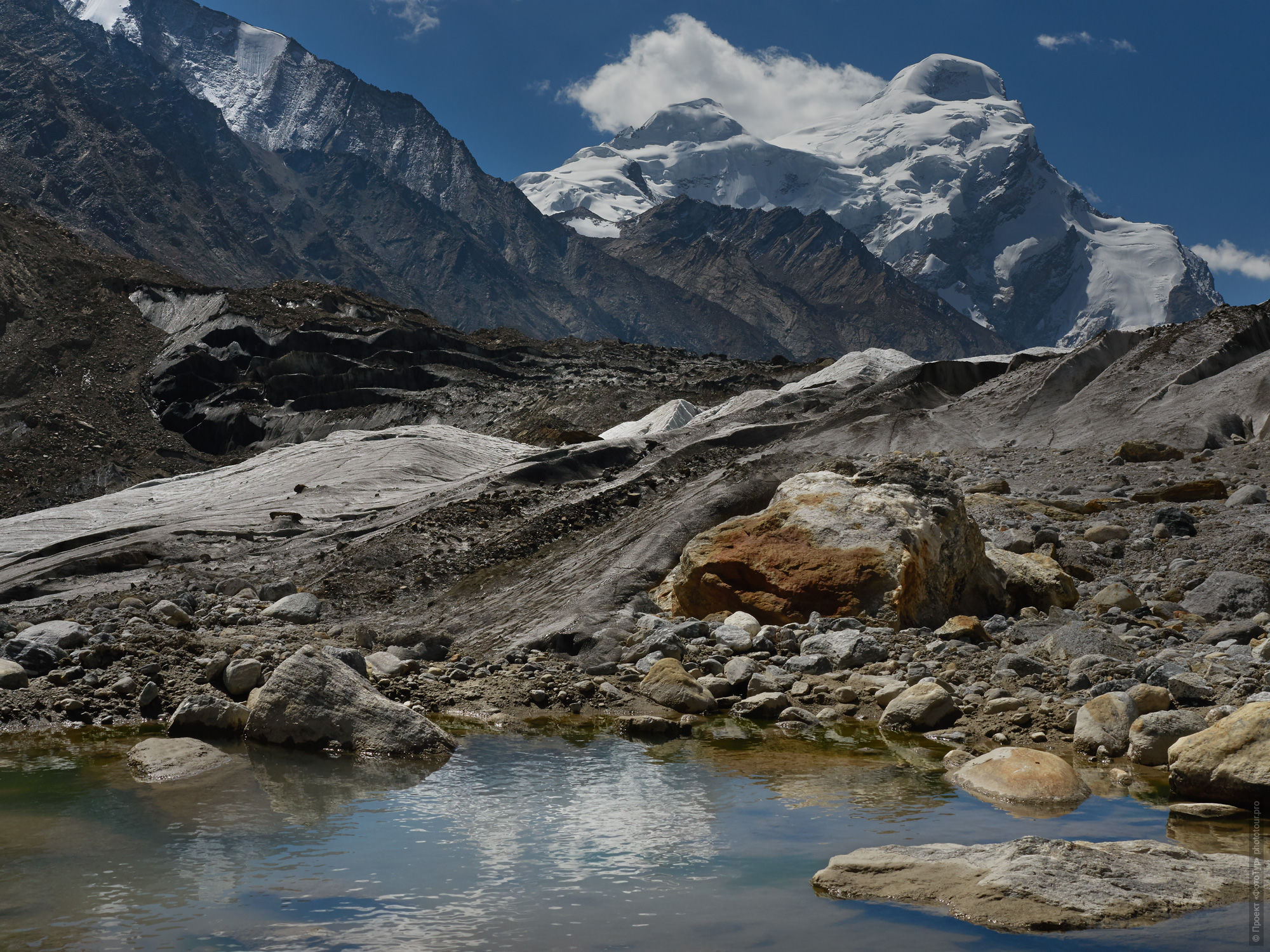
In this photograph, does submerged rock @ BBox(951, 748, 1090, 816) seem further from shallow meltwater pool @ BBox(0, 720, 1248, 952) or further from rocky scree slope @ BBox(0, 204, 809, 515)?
rocky scree slope @ BBox(0, 204, 809, 515)

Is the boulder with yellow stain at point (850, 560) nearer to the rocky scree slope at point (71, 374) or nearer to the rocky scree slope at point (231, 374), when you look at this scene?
the rocky scree slope at point (231, 374)

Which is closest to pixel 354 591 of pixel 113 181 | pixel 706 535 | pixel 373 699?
pixel 706 535

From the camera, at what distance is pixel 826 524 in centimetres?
1484

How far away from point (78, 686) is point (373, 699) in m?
3.69

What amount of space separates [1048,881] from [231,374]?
6262cm

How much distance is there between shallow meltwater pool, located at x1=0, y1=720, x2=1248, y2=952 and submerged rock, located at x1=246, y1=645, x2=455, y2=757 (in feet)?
0.99

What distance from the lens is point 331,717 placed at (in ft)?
33.2

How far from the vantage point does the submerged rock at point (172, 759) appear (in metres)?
8.88

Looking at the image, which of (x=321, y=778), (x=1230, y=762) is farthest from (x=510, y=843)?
(x=1230, y=762)

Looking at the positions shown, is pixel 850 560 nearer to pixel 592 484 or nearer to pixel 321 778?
pixel 321 778

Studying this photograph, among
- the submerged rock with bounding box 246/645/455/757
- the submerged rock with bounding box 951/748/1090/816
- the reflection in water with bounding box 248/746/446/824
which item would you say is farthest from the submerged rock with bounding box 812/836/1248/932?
the submerged rock with bounding box 246/645/455/757

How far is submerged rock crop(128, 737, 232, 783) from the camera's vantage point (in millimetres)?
8875

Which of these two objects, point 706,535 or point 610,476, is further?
point 610,476

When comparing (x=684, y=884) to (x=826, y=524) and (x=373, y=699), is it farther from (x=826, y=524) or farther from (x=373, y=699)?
(x=826, y=524)
